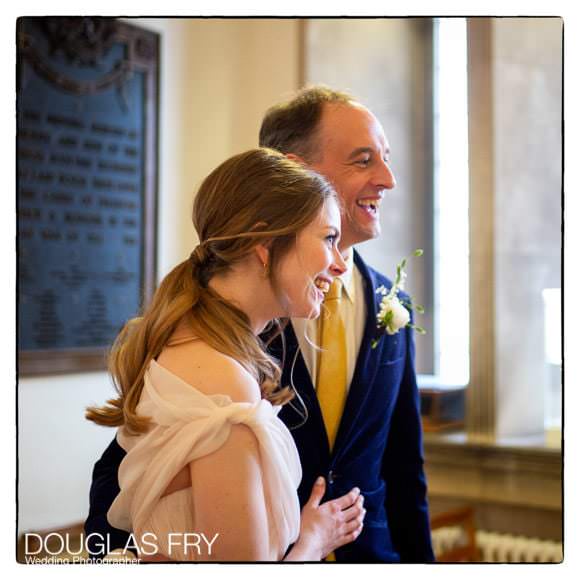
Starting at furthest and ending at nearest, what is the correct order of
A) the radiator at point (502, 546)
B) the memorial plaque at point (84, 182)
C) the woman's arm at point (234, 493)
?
1. the memorial plaque at point (84, 182)
2. the radiator at point (502, 546)
3. the woman's arm at point (234, 493)

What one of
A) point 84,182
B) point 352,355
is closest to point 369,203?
point 352,355

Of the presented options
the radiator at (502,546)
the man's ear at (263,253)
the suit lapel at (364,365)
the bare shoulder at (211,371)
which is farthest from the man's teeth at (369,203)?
the radiator at (502,546)

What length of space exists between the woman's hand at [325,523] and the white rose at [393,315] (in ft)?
1.13

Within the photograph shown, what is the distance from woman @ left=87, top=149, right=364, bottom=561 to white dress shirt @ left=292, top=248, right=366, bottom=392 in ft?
0.20

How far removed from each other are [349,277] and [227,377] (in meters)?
0.35

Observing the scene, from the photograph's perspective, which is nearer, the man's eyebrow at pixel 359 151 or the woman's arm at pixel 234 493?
the woman's arm at pixel 234 493

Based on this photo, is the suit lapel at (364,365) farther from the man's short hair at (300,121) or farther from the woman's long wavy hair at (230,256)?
the man's short hair at (300,121)

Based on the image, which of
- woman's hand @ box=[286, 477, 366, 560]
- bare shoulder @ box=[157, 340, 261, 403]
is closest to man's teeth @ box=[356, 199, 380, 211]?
bare shoulder @ box=[157, 340, 261, 403]

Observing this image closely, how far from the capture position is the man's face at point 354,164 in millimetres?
1712

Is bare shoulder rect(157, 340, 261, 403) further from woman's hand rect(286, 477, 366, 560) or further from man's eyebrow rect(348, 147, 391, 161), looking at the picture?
man's eyebrow rect(348, 147, 391, 161)

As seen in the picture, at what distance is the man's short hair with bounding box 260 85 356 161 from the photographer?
5.62ft
